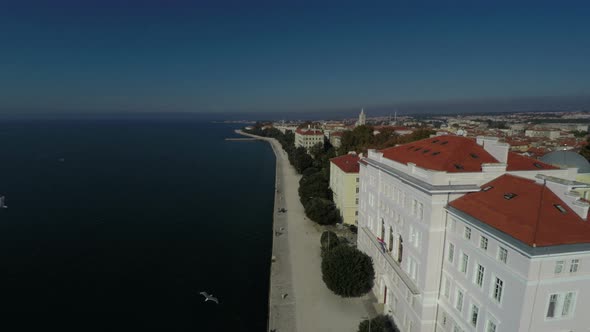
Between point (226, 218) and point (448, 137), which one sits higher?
point (448, 137)

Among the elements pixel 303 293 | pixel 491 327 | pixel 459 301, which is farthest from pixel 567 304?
pixel 303 293

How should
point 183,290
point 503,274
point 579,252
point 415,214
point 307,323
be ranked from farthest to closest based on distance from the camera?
point 183,290, point 307,323, point 415,214, point 503,274, point 579,252

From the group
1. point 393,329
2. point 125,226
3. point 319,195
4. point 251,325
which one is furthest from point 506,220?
point 125,226

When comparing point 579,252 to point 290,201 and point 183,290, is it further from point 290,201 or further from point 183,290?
point 290,201

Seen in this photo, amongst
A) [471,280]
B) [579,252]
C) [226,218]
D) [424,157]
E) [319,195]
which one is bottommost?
[226,218]

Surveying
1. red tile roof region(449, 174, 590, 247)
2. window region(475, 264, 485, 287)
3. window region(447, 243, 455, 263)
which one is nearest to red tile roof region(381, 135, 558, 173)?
red tile roof region(449, 174, 590, 247)
